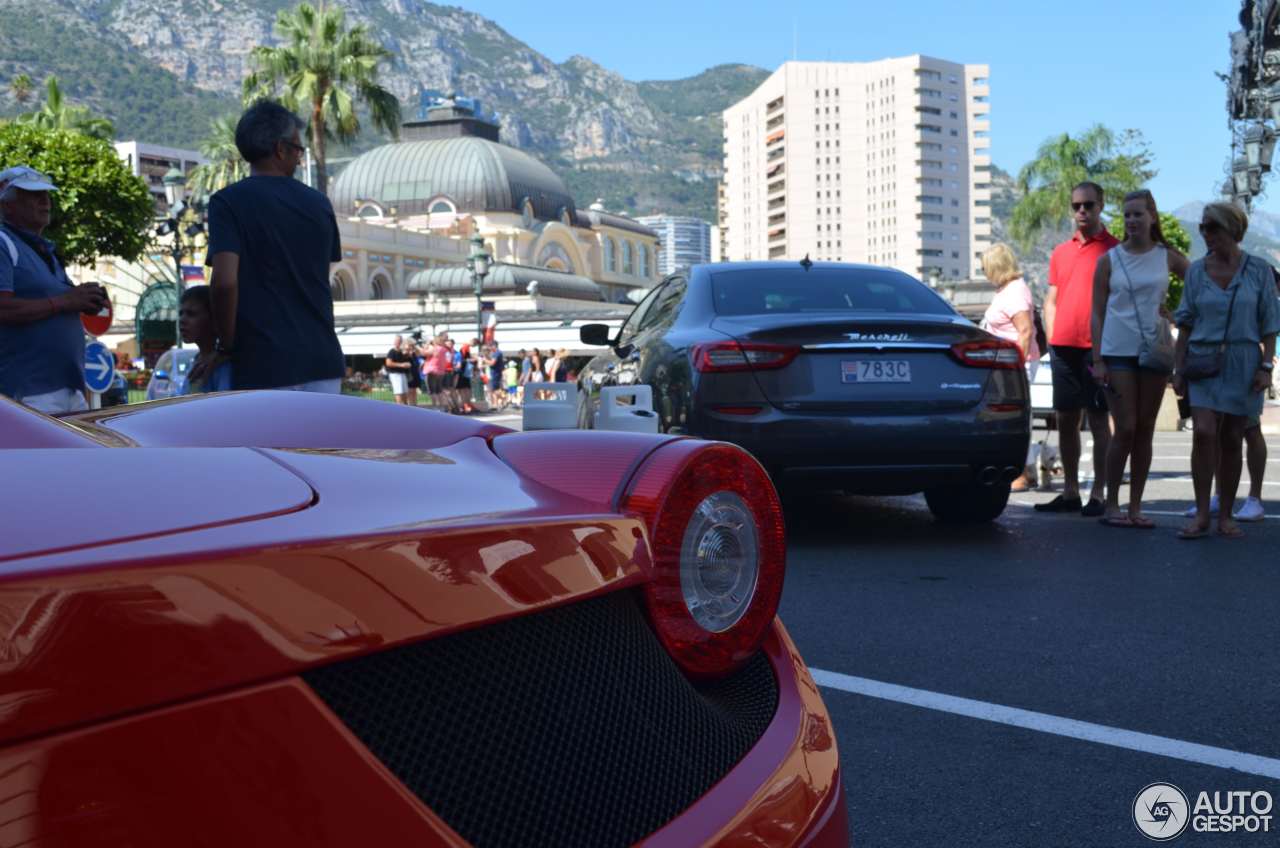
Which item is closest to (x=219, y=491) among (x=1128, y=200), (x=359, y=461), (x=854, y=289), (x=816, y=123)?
(x=359, y=461)

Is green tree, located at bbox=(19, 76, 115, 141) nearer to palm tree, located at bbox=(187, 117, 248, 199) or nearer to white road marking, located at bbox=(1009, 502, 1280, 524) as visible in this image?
palm tree, located at bbox=(187, 117, 248, 199)

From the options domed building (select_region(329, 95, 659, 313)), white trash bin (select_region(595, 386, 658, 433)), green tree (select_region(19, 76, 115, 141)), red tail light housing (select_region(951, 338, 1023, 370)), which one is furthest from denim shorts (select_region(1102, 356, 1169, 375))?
domed building (select_region(329, 95, 659, 313))

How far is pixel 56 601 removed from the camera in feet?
3.01

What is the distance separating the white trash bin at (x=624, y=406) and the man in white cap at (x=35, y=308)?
2154 mm

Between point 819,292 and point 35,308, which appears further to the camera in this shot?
point 819,292

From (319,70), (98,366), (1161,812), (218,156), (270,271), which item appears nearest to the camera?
(1161,812)

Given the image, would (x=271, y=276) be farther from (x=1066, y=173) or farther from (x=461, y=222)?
(x=461, y=222)

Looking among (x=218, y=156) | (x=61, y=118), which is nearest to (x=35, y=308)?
(x=218, y=156)

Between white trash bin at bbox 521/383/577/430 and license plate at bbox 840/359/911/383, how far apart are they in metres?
1.35

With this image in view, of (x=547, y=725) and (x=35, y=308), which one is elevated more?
(x=35, y=308)

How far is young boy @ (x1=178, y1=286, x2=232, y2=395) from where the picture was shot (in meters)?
4.56

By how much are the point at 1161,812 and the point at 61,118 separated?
180 feet

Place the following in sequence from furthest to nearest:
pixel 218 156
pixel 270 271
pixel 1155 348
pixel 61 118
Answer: pixel 218 156 → pixel 61 118 → pixel 1155 348 → pixel 270 271

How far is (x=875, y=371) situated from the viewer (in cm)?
608
